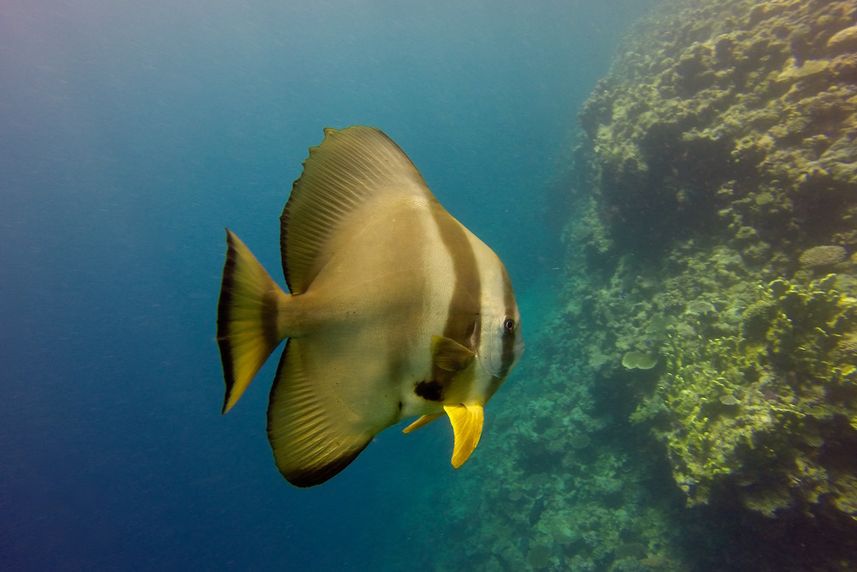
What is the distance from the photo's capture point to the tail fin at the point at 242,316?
2.52ft

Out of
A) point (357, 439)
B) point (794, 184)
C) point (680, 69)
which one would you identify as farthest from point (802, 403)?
point (680, 69)

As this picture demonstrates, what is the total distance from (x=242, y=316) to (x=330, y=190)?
368 mm

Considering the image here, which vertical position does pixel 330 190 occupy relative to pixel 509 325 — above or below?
above

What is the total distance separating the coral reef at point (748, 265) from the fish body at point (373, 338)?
5.15 meters

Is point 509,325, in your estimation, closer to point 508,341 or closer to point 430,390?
point 508,341

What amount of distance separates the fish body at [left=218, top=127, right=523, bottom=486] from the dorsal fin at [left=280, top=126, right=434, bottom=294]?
8cm

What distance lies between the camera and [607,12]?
35.7 meters

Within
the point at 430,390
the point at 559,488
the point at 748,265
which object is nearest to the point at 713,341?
the point at 748,265

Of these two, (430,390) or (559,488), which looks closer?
(430,390)

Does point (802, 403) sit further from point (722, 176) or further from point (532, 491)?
point (532, 491)

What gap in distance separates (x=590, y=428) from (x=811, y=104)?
6.43m

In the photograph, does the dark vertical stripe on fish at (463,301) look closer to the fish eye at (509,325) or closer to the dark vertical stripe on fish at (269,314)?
the fish eye at (509,325)

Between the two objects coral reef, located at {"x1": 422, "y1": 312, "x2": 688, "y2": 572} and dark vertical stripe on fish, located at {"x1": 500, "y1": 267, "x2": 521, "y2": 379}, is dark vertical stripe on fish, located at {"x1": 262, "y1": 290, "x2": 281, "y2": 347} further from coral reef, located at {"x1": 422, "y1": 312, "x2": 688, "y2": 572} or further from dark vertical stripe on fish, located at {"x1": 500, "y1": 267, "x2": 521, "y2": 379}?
coral reef, located at {"x1": 422, "y1": 312, "x2": 688, "y2": 572}

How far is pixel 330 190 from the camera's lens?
3.18 feet
